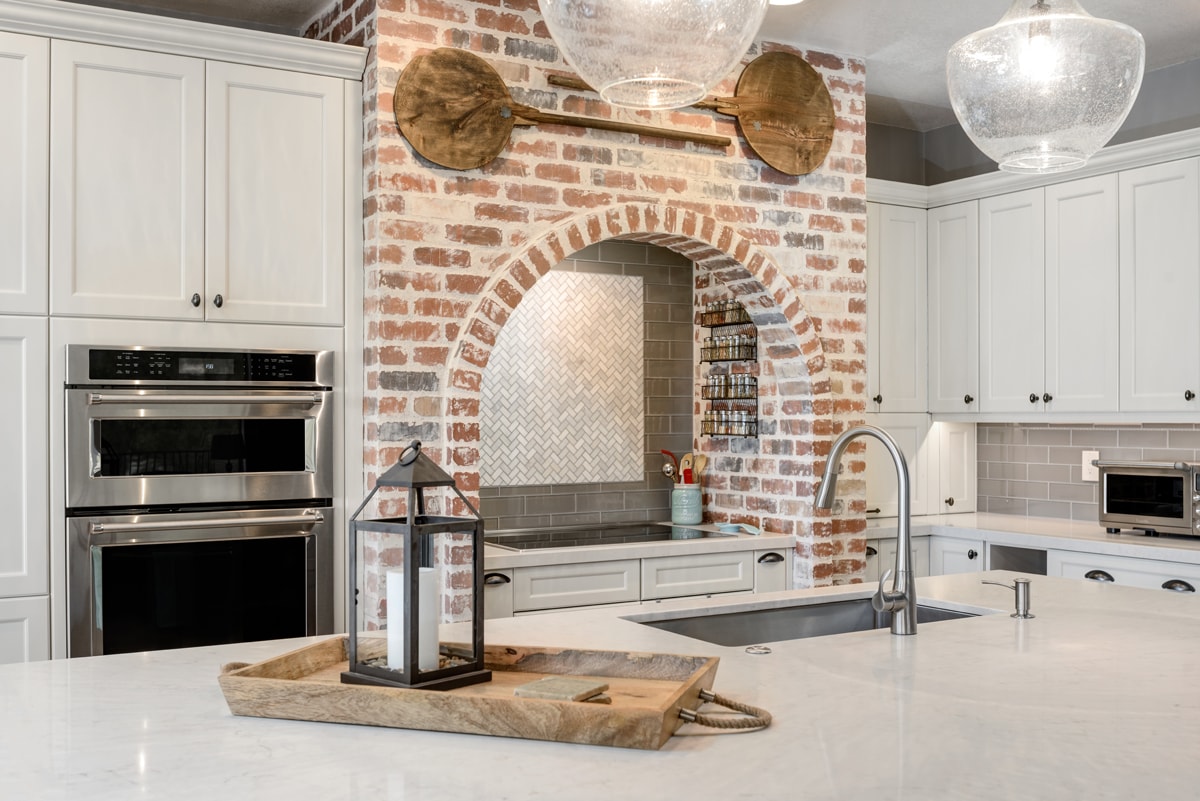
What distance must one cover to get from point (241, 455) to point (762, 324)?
6.78 ft

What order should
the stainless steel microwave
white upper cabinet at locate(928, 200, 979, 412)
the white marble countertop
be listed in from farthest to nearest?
white upper cabinet at locate(928, 200, 979, 412)
the stainless steel microwave
the white marble countertop

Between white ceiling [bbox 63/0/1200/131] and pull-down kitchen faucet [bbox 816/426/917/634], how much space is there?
2152mm

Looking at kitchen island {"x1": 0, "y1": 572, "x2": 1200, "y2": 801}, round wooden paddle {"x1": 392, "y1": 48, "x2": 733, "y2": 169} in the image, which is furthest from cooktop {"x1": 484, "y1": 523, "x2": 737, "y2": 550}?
kitchen island {"x1": 0, "y1": 572, "x2": 1200, "y2": 801}

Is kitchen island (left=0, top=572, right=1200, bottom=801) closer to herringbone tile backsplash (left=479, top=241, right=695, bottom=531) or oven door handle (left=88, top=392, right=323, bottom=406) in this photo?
oven door handle (left=88, top=392, right=323, bottom=406)

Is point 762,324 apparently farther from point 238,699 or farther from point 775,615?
point 238,699

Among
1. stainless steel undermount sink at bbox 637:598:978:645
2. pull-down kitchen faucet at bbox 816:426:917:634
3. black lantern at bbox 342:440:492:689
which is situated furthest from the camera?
stainless steel undermount sink at bbox 637:598:978:645

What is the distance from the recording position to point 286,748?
1.46 meters

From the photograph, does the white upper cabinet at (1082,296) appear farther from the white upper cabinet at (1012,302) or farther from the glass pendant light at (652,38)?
the glass pendant light at (652,38)

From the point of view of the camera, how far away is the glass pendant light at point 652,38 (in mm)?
1440

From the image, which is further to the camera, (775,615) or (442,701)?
(775,615)

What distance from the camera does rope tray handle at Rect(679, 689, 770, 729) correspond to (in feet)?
4.98

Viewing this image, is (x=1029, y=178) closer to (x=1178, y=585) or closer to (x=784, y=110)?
(x=784, y=110)

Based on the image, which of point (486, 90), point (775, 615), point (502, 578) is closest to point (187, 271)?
point (486, 90)

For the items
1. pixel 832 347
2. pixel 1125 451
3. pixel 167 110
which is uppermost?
pixel 167 110
